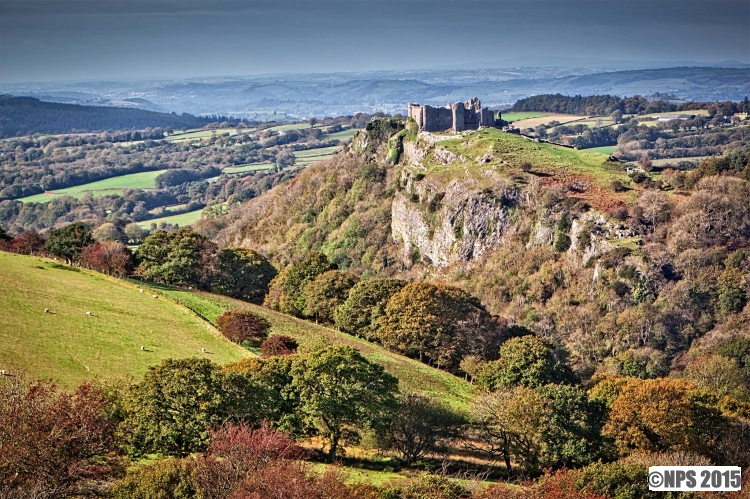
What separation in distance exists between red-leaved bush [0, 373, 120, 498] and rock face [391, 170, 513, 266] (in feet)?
274

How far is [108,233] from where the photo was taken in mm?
137500

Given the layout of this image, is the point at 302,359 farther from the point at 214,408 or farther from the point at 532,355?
the point at 532,355

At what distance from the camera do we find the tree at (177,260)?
72.3 m

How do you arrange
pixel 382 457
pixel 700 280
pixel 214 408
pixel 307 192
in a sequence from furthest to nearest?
pixel 307 192
pixel 700 280
pixel 382 457
pixel 214 408

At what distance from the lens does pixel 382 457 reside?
39.7 meters

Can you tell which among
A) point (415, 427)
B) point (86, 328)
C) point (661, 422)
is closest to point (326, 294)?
point (86, 328)

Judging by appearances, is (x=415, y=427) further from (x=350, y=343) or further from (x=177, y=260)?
(x=177, y=260)

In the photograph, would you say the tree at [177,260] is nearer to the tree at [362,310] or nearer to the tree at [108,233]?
the tree at [362,310]

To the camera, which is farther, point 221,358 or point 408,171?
point 408,171

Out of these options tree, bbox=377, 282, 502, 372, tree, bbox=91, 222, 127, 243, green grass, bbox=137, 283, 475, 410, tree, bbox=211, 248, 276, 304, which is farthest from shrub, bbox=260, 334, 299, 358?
tree, bbox=91, 222, 127, 243

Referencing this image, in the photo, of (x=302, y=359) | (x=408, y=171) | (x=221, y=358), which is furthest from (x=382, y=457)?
(x=408, y=171)

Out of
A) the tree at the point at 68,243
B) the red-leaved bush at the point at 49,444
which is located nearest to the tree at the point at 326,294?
the tree at the point at 68,243

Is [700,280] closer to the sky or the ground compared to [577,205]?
closer to the ground

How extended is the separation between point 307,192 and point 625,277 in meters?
76.4
